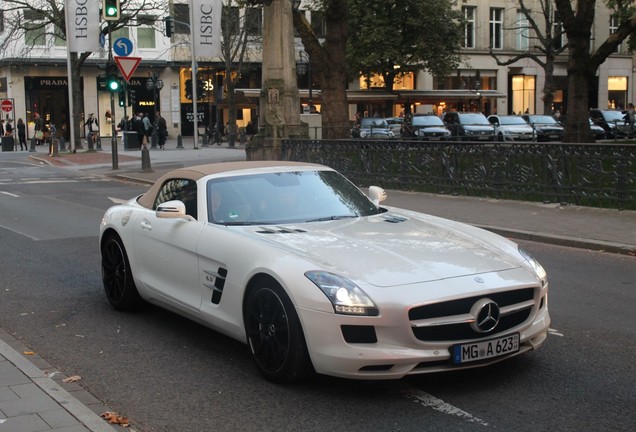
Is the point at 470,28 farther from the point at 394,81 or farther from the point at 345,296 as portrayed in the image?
the point at 345,296

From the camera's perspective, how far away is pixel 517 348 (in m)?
5.16

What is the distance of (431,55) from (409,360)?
2061 inches

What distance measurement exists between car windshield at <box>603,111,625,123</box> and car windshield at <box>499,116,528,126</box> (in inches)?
271

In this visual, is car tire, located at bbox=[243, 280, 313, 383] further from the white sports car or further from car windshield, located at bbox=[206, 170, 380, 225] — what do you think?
car windshield, located at bbox=[206, 170, 380, 225]

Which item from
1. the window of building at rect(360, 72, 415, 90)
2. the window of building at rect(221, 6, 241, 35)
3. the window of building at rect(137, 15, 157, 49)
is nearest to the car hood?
the window of building at rect(221, 6, 241, 35)

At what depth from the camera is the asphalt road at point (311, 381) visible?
473 centimetres

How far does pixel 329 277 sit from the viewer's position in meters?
4.98

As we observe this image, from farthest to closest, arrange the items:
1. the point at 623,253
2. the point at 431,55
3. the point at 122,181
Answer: the point at 431,55
the point at 122,181
the point at 623,253

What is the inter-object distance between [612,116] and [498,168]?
Answer: 2945 centimetres

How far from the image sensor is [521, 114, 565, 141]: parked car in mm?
35875

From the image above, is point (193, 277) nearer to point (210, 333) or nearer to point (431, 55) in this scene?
point (210, 333)

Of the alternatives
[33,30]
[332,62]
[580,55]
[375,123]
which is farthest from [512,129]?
[33,30]

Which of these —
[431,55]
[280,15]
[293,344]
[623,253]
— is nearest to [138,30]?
[431,55]

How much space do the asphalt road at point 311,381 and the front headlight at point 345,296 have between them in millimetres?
631
